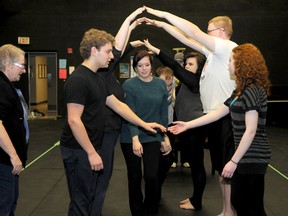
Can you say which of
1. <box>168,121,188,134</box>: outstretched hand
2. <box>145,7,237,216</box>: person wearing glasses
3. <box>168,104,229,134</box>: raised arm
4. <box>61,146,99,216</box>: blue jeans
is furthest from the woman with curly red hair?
<box>61,146,99,216</box>: blue jeans

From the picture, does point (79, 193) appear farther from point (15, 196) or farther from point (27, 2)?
point (27, 2)

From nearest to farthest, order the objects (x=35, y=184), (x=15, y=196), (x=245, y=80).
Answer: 1. (x=245, y=80)
2. (x=15, y=196)
3. (x=35, y=184)

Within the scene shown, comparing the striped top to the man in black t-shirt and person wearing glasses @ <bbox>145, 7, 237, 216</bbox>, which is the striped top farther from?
the man in black t-shirt

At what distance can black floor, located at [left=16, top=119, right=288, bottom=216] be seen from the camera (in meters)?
3.62

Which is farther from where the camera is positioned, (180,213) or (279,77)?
(279,77)

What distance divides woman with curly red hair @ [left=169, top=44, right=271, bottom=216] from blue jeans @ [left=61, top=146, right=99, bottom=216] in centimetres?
95

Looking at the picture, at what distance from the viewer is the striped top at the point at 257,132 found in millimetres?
2292

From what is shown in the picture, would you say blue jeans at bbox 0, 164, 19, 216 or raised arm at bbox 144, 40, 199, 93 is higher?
raised arm at bbox 144, 40, 199, 93

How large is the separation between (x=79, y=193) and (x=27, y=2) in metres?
9.80

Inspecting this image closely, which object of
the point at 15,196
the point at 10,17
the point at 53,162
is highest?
the point at 10,17

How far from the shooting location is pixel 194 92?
11.5 feet

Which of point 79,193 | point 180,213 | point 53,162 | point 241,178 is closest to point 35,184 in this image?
point 53,162

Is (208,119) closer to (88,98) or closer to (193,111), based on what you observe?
(193,111)

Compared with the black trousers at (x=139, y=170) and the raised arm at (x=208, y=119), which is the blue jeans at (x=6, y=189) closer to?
the black trousers at (x=139, y=170)
